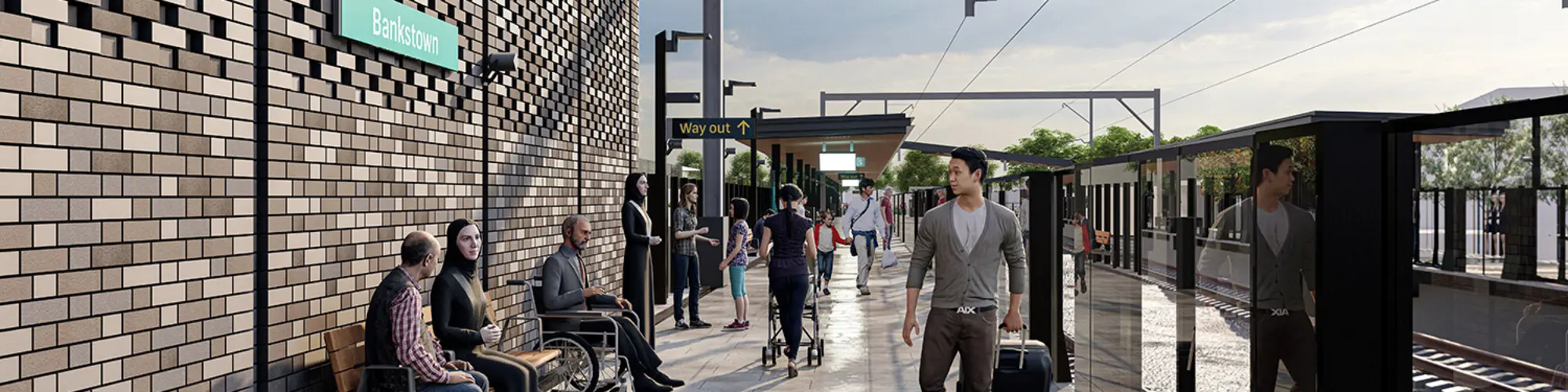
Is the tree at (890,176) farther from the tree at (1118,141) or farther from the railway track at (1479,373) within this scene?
the railway track at (1479,373)

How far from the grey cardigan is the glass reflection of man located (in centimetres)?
179

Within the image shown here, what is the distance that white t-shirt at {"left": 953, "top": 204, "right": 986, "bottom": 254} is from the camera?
532 cm

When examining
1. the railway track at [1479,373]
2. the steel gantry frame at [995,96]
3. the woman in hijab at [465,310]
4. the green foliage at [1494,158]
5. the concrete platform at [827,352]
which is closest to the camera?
the green foliage at [1494,158]

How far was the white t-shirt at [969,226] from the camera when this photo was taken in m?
5.32

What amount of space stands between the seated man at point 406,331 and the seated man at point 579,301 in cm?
205

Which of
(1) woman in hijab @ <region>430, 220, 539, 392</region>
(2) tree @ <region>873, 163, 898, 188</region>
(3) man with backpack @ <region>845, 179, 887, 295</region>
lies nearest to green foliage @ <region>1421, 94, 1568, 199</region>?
(1) woman in hijab @ <region>430, 220, 539, 392</region>

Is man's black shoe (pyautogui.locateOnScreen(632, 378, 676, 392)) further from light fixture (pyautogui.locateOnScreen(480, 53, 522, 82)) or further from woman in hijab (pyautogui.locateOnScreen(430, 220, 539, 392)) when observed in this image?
light fixture (pyautogui.locateOnScreen(480, 53, 522, 82))

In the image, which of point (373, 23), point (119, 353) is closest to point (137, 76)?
point (119, 353)

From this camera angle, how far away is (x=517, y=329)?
7.82m

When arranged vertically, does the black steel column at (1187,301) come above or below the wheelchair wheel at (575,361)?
above

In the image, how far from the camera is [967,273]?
17.4 feet

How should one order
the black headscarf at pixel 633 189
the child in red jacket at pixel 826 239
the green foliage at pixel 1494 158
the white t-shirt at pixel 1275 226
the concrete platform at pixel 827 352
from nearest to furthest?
the green foliage at pixel 1494 158 < the white t-shirt at pixel 1275 226 < the concrete platform at pixel 827 352 < the black headscarf at pixel 633 189 < the child in red jacket at pixel 826 239

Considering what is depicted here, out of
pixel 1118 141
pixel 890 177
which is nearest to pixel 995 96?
pixel 1118 141

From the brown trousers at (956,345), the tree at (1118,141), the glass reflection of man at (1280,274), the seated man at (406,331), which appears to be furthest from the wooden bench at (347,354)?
the tree at (1118,141)
